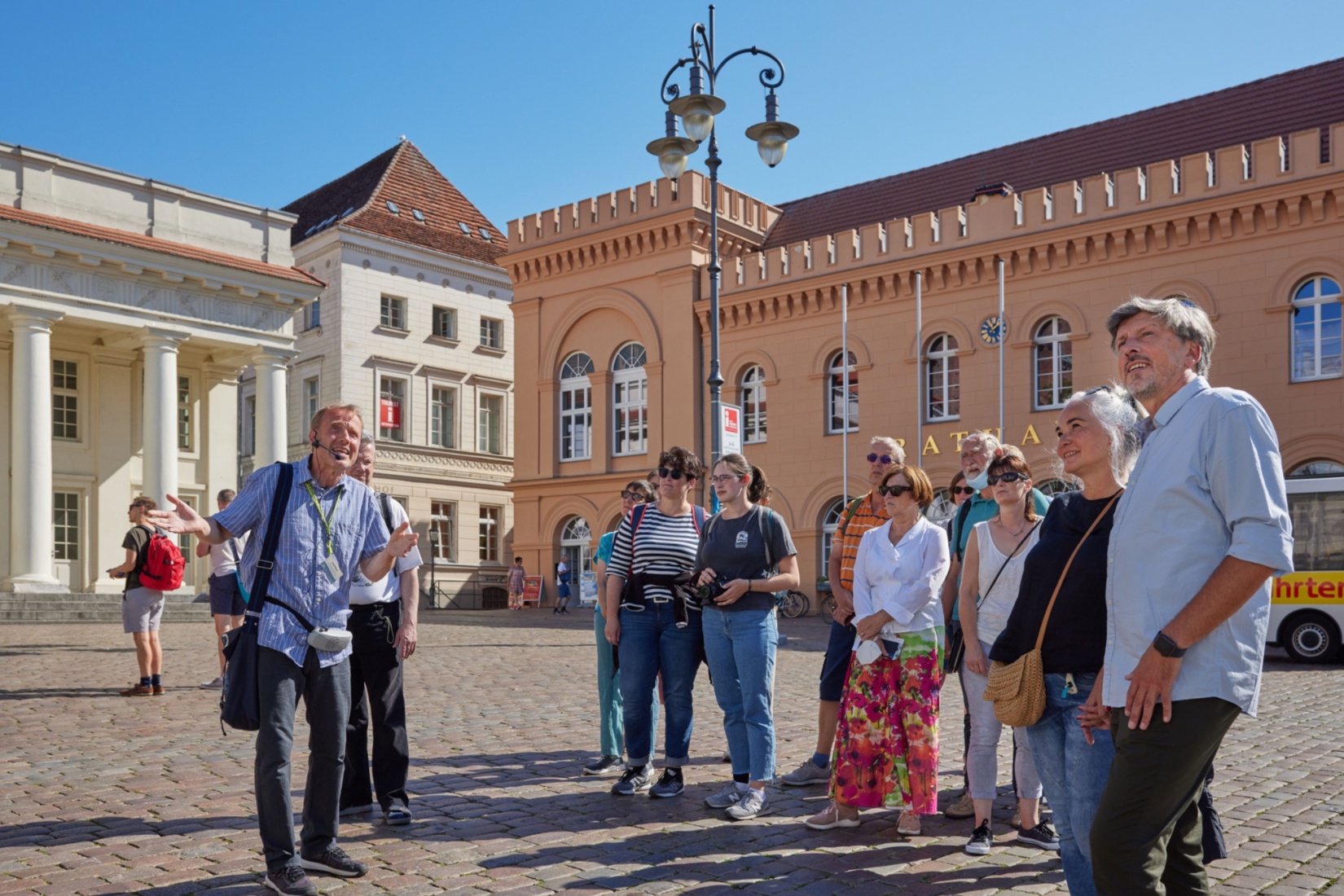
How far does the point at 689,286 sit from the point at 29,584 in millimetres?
19046

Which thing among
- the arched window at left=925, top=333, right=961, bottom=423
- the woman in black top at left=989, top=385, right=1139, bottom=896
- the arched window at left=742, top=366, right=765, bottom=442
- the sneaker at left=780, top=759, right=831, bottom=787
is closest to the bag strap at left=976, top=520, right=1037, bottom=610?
the woman in black top at left=989, top=385, right=1139, bottom=896

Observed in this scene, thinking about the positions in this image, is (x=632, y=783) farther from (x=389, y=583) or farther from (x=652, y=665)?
(x=389, y=583)

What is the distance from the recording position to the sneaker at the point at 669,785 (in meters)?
6.88

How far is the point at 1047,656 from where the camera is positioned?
3953mm

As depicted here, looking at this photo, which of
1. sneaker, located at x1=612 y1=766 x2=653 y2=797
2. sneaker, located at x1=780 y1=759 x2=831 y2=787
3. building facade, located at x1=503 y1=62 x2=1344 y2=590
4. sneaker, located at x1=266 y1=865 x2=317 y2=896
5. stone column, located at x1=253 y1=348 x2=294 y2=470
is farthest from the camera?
stone column, located at x1=253 y1=348 x2=294 y2=470

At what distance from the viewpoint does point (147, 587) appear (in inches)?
455

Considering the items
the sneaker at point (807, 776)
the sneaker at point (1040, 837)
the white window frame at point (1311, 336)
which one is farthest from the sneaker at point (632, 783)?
the white window frame at point (1311, 336)

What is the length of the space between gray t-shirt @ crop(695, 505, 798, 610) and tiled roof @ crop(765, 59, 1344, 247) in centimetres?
2658

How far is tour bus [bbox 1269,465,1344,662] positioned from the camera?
18.0 metres

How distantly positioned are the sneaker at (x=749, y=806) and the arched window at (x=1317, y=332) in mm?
22826

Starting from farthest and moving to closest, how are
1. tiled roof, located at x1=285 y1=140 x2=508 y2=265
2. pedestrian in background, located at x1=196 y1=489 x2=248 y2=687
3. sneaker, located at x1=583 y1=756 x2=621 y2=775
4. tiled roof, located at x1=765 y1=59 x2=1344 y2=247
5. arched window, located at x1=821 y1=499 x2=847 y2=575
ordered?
tiled roof, located at x1=285 y1=140 x2=508 y2=265, arched window, located at x1=821 y1=499 x2=847 y2=575, tiled roof, located at x1=765 y1=59 x2=1344 y2=247, pedestrian in background, located at x1=196 y1=489 x2=248 y2=687, sneaker, located at x1=583 y1=756 x2=621 y2=775

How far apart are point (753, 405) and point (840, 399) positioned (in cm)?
302

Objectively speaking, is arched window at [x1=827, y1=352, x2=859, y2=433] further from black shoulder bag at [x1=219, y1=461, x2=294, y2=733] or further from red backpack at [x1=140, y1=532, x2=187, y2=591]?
black shoulder bag at [x1=219, y1=461, x2=294, y2=733]

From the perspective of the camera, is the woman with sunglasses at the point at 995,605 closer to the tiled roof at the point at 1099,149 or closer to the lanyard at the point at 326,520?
the lanyard at the point at 326,520
